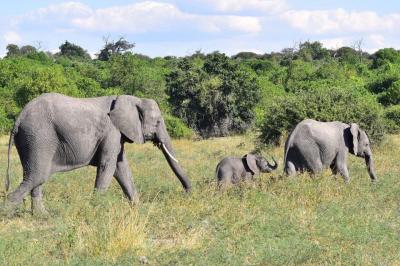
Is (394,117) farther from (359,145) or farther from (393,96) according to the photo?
(359,145)

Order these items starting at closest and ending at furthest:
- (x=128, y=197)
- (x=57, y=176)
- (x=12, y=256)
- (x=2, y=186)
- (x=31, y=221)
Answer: (x=12, y=256), (x=31, y=221), (x=128, y=197), (x=2, y=186), (x=57, y=176)

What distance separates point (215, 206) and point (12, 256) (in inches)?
Answer: 122

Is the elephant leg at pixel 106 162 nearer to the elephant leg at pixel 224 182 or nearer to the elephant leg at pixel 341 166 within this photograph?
the elephant leg at pixel 224 182

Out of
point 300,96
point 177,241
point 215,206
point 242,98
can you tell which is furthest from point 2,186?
point 242,98

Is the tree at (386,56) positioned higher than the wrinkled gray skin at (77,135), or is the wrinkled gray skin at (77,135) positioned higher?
the wrinkled gray skin at (77,135)

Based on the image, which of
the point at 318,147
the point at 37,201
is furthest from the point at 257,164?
the point at 37,201

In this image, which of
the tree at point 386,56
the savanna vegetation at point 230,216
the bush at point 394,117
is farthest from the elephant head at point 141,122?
the tree at point 386,56

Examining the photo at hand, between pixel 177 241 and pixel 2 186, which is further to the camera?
pixel 2 186

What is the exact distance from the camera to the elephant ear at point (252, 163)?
12.3 metres

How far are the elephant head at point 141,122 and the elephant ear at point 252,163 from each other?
6.67 ft

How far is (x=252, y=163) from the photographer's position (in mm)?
12406

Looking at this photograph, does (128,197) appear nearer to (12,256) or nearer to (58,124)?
(58,124)

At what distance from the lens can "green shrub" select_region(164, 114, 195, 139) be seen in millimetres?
29073

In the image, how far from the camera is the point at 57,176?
13.8 m
